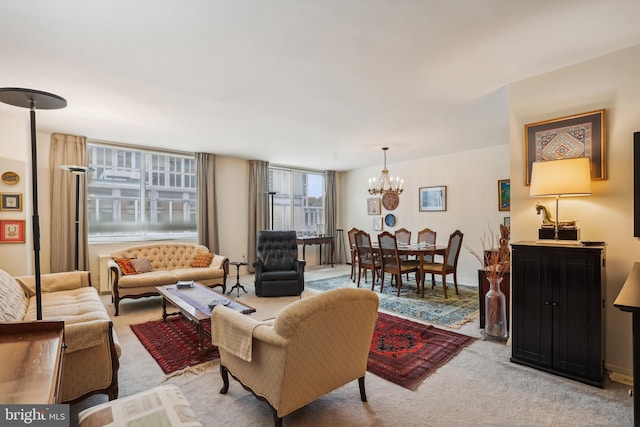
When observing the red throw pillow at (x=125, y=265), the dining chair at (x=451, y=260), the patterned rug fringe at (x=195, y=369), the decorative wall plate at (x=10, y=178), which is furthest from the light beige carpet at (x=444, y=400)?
the decorative wall plate at (x=10, y=178)

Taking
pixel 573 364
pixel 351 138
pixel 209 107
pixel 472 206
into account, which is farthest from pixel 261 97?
pixel 472 206

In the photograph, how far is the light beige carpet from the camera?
6.25ft

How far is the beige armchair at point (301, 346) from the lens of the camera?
5.32ft

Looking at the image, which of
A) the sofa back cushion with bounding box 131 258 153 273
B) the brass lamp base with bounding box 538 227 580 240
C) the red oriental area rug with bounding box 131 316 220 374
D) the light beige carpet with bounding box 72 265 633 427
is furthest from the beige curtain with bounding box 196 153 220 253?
the brass lamp base with bounding box 538 227 580 240

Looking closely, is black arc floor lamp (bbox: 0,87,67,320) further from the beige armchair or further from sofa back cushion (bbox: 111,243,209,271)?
sofa back cushion (bbox: 111,243,209,271)

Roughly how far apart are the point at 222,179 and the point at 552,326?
5773 mm

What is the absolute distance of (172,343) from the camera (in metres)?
3.07

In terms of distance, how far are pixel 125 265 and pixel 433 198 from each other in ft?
18.4

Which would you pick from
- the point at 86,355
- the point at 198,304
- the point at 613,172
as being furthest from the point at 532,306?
the point at 86,355

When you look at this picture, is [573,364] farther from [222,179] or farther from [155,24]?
[222,179]

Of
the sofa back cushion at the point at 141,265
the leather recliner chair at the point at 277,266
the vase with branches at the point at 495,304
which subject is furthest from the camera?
the leather recliner chair at the point at 277,266

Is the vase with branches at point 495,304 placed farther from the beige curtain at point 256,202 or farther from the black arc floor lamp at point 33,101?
the beige curtain at point 256,202

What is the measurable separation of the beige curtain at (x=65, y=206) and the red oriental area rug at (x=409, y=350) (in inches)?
179

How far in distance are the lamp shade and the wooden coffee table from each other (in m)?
2.59
